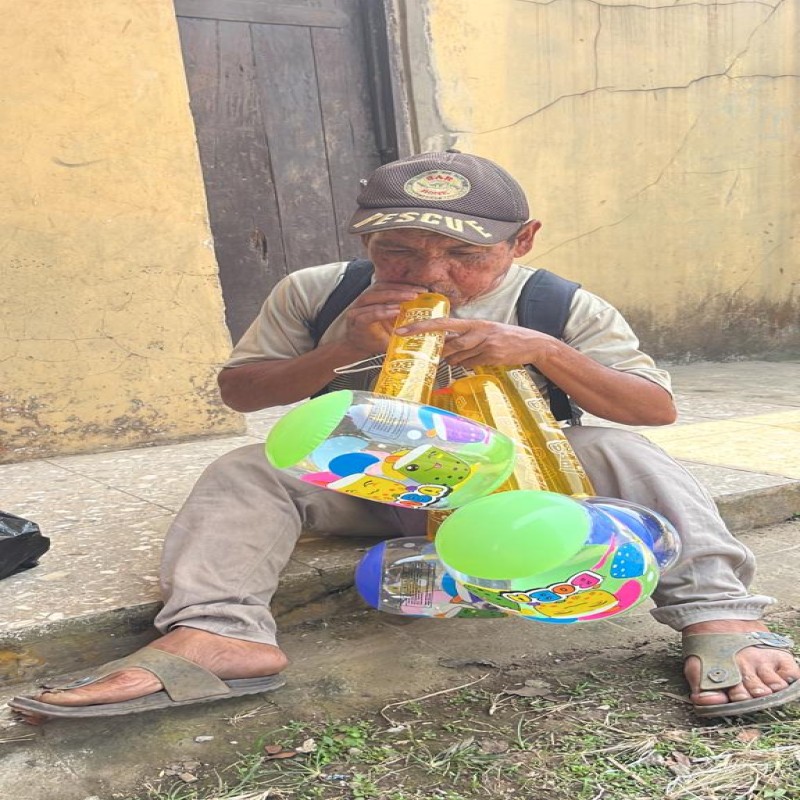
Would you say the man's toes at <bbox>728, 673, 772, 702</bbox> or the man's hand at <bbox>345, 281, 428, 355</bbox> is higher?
the man's hand at <bbox>345, 281, 428, 355</bbox>

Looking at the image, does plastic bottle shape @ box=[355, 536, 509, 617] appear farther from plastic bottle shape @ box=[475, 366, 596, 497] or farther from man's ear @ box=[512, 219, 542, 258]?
man's ear @ box=[512, 219, 542, 258]

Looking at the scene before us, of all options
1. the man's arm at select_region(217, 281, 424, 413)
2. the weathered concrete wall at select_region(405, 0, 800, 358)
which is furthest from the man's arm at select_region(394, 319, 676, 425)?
the weathered concrete wall at select_region(405, 0, 800, 358)

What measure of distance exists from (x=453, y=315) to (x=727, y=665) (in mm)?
810

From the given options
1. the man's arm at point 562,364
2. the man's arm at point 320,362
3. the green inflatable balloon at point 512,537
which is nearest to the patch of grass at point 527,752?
the green inflatable balloon at point 512,537

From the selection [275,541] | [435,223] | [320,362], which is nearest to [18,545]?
[275,541]

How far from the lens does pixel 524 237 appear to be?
1922 millimetres

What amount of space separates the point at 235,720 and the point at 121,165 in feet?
8.27

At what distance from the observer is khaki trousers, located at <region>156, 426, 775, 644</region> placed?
5.49ft

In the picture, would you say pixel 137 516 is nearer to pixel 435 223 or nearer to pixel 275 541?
pixel 275 541

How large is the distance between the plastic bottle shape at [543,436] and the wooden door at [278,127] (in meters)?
2.92

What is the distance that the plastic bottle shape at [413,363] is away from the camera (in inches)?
62.5

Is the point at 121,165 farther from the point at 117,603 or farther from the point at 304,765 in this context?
the point at 304,765

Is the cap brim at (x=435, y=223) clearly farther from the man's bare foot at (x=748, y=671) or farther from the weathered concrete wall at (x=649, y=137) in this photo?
the weathered concrete wall at (x=649, y=137)

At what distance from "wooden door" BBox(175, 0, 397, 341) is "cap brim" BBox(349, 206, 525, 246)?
9.20 ft
